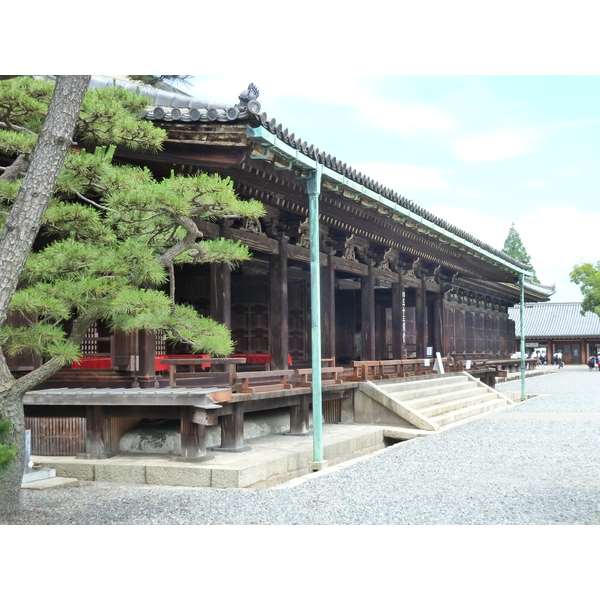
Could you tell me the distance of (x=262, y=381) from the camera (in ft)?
36.2

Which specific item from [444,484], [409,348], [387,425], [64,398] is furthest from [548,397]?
[64,398]

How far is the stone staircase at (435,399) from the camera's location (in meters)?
13.9

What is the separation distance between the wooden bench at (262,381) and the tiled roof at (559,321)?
46492mm

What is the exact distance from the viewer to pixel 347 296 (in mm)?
20328

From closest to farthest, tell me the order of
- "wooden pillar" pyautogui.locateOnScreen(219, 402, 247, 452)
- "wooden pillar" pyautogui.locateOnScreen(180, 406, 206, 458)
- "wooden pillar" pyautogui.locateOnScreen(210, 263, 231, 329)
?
"wooden pillar" pyautogui.locateOnScreen(180, 406, 206, 458)
"wooden pillar" pyautogui.locateOnScreen(219, 402, 247, 452)
"wooden pillar" pyautogui.locateOnScreen(210, 263, 231, 329)

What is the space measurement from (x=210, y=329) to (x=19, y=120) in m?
3.10

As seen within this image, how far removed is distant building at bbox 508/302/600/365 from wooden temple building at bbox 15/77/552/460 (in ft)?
107

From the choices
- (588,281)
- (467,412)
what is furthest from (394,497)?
(588,281)

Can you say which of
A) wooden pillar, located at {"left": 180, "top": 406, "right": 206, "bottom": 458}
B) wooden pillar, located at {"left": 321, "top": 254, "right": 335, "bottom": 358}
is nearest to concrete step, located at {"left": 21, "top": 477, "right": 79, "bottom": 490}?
wooden pillar, located at {"left": 180, "top": 406, "right": 206, "bottom": 458}

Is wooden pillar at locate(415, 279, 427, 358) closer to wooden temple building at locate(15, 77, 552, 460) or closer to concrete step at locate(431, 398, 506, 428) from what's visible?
wooden temple building at locate(15, 77, 552, 460)

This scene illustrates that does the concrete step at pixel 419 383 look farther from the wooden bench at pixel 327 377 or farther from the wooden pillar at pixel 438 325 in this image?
the wooden pillar at pixel 438 325

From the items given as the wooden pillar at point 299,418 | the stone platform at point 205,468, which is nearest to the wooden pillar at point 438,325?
the wooden pillar at point 299,418

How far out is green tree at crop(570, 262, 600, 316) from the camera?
149 ft

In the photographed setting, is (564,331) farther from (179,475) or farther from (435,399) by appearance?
(179,475)
